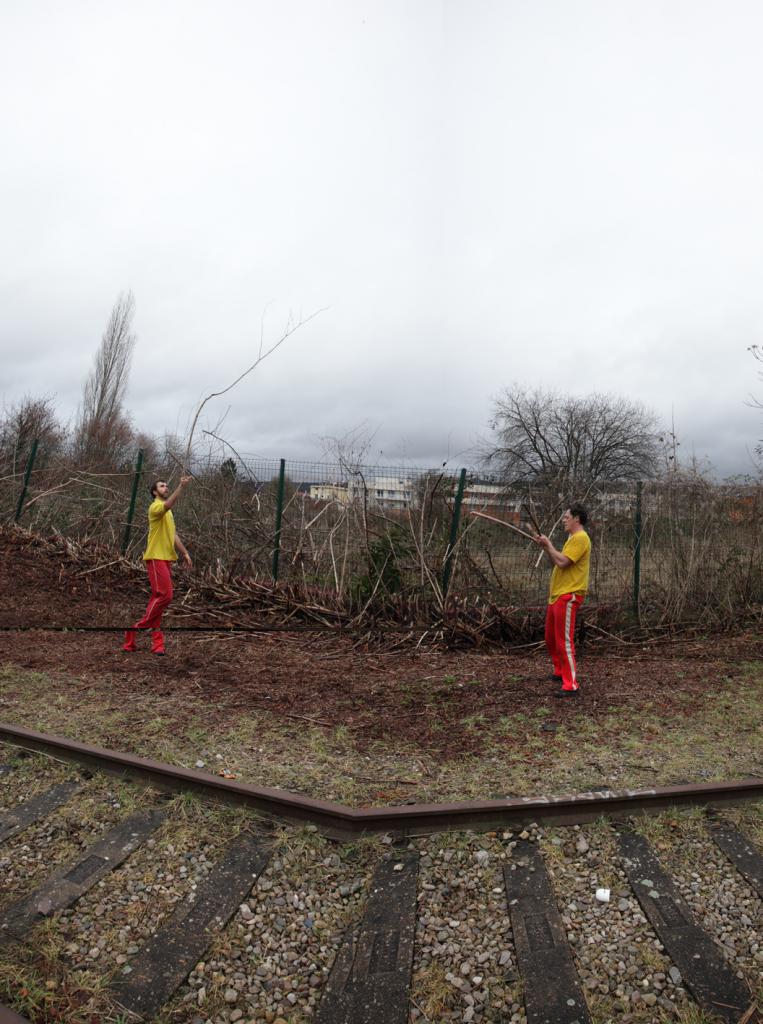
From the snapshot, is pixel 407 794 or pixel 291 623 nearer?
pixel 407 794

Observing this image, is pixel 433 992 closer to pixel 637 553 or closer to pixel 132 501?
pixel 637 553

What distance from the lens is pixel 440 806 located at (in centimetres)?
383

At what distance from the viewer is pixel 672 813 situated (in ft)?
12.9

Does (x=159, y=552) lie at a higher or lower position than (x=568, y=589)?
higher

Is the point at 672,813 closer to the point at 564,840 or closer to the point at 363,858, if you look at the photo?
the point at 564,840

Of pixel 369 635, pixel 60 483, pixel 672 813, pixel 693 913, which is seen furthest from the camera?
pixel 60 483

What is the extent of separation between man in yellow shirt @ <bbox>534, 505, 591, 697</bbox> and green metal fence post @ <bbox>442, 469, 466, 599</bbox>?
299 centimetres

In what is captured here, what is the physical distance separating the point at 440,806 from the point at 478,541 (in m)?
6.11

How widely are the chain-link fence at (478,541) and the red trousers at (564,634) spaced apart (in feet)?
8.70

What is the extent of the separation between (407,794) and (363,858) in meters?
0.70

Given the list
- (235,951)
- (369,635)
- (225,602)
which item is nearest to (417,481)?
(369,635)

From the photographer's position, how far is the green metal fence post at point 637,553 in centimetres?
991

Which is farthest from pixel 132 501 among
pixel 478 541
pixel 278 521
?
pixel 478 541

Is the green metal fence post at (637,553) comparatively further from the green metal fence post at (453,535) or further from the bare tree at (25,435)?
the bare tree at (25,435)
